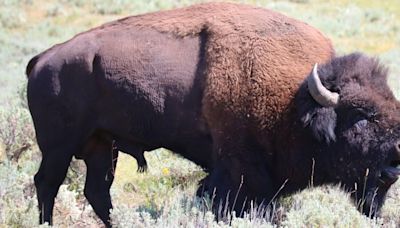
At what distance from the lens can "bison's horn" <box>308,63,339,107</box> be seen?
4.81 meters

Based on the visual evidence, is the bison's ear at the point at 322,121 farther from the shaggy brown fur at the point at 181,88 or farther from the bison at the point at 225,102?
the shaggy brown fur at the point at 181,88

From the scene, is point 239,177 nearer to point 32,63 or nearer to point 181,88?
point 181,88

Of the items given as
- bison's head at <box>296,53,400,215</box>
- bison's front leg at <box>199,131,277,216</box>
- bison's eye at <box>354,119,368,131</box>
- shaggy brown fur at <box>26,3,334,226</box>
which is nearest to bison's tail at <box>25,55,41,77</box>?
shaggy brown fur at <box>26,3,334,226</box>

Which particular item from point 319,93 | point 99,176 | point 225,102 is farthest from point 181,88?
point 99,176

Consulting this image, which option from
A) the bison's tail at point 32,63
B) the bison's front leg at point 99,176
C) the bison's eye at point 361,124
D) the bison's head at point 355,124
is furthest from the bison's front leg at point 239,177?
the bison's tail at point 32,63

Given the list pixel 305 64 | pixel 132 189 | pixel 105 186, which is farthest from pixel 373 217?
pixel 132 189

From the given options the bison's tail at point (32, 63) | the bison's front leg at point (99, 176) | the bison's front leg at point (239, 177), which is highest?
the bison's tail at point (32, 63)

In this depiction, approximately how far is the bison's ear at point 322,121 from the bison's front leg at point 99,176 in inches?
74.4

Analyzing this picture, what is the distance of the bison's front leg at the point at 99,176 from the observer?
6102 mm

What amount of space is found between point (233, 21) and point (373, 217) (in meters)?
1.73

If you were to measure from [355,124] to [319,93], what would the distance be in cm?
33

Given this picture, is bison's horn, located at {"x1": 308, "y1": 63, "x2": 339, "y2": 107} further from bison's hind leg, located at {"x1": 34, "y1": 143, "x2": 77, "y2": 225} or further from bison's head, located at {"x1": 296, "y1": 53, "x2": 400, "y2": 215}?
bison's hind leg, located at {"x1": 34, "y1": 143, "x2": 77, "y2": 225}

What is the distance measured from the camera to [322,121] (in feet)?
16.0

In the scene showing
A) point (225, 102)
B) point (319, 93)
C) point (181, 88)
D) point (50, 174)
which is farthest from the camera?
point (50, 174)
